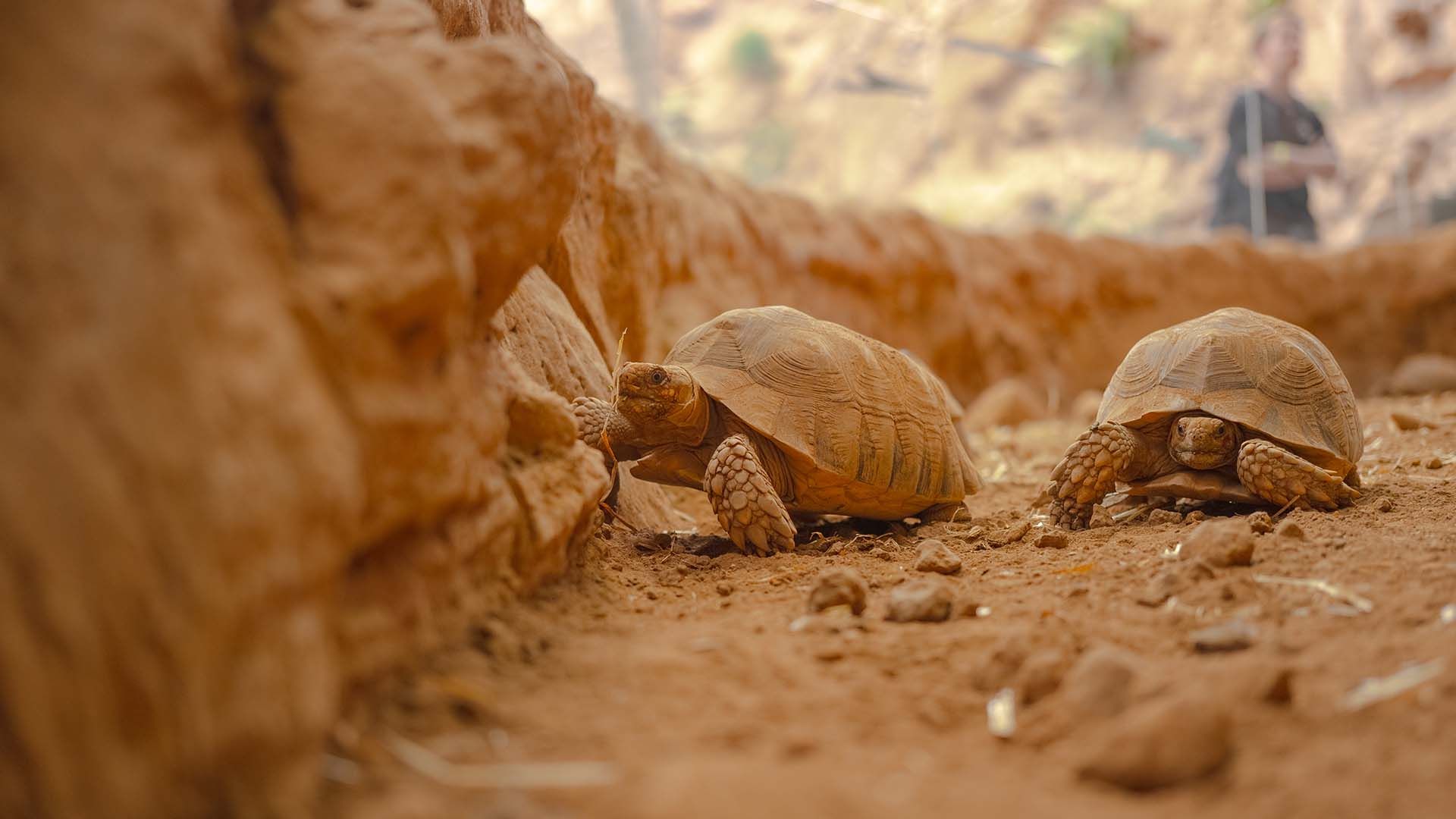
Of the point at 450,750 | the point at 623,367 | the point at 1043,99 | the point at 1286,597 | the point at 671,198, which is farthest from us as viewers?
the point at 1043,99

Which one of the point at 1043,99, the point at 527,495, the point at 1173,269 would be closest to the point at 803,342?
the point at 527,495

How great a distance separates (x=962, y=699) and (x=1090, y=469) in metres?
2.12

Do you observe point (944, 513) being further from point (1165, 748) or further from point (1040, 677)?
point (1165, 748)

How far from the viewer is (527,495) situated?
2402 millimetres

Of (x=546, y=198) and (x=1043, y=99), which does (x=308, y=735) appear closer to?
(x=546, y=198)

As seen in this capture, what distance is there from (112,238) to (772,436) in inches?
99.1

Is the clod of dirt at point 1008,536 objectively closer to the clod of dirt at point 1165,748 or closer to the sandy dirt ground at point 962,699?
the sandy dirt ground at point 962,699

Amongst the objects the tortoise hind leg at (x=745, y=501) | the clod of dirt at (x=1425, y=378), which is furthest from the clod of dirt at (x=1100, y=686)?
the clod of dirt at (x=1425, y=378)

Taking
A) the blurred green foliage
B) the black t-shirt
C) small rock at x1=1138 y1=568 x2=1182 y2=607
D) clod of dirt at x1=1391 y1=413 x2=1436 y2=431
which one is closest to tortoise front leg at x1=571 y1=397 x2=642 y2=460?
small rock at x1=1138 y1=568 x2=1182 y2=607

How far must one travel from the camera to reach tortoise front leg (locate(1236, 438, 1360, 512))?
362cm

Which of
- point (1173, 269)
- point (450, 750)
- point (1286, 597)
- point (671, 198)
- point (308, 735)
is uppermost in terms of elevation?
point (671, 198)

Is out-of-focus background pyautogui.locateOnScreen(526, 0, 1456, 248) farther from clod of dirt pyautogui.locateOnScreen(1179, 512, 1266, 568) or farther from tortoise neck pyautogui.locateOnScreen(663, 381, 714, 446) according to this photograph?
clod of dirt pyautogui.locateOnScreen(1179, 512, 1266, 568)

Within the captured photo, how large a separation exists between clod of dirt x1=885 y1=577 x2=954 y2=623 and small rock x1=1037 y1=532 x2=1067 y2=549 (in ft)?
3.72

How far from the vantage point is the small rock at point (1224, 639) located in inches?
82.0
